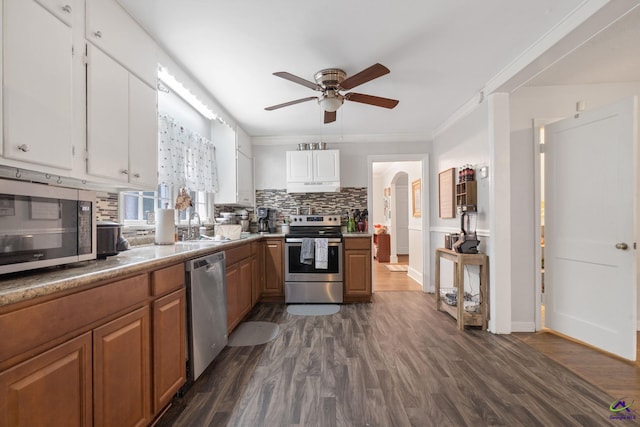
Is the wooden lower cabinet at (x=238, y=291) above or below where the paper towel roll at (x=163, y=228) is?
below

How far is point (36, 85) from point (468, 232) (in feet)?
11.3

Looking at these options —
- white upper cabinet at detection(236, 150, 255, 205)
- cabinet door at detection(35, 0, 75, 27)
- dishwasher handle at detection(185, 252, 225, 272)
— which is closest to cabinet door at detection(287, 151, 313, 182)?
white upper cabinet at detection(236, 150, 255, 205)

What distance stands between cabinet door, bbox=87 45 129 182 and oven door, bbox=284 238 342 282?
7.42 ft

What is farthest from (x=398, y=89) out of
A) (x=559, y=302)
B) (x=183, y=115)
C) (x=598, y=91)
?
(x=559, y=302)

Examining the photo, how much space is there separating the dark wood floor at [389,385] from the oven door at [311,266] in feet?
3.14

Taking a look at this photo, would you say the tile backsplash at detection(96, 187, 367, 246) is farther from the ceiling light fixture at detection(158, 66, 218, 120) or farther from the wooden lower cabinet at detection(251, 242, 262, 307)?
the ceiling light fixture at detection(158, 66, 218, 120)

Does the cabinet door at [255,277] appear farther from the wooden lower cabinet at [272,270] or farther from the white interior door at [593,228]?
the white interior door at [593,228]

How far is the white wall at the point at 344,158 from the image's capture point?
14.3ft

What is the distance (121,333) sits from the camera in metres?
1.23

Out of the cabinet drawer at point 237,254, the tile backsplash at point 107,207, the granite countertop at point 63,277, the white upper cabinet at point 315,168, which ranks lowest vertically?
the cabinet drawer at point 237,254

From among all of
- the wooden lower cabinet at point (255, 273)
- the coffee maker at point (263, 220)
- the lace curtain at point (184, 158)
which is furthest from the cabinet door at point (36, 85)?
the coffee maker at point (263, 220)

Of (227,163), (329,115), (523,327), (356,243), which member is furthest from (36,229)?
(523,327)

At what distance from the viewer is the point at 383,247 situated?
7.07 metres

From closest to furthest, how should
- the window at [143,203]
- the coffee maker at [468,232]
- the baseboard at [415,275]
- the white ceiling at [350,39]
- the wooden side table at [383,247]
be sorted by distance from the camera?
1. the white ceiling at [350,39]
2. the window at [143,203]
3. the coffee maker at [468,232]
4. the baseboard at [415,275]
5. the wooden side table at [383,247]
